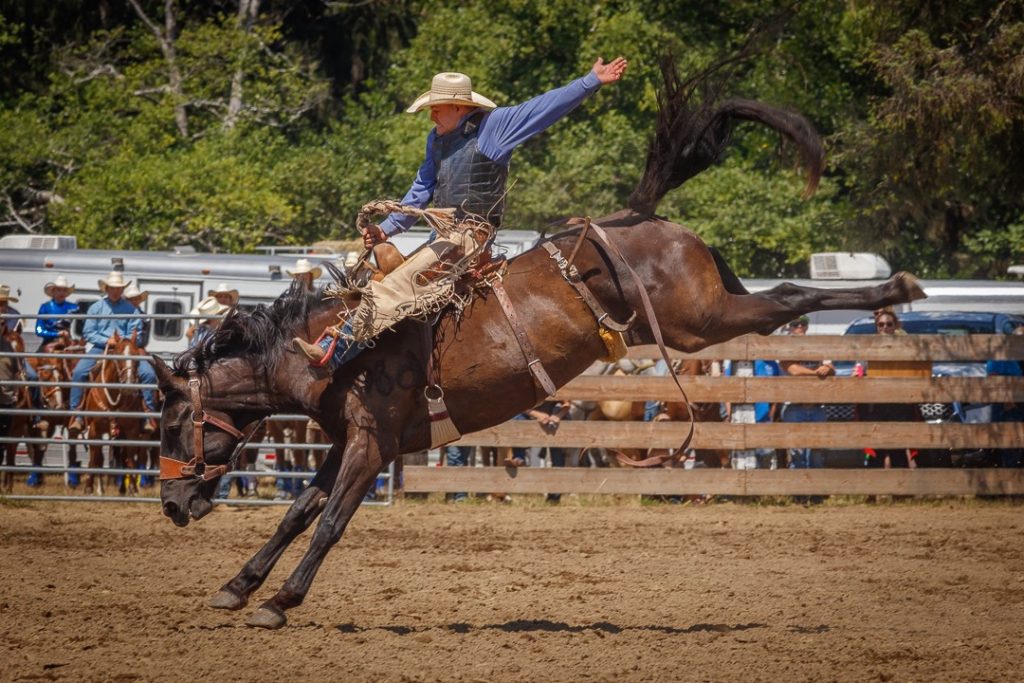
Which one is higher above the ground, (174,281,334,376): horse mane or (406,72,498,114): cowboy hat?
(406,72,498,114): cowboy hat

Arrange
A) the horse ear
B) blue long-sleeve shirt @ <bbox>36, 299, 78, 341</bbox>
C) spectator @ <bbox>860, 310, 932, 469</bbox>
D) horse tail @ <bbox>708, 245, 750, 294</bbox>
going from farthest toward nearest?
blue long-sleeve shirt @ <bbox>36, 299, 78, 341</bbox> < spectator @ <bbox>860, 310, 932, 469</bbox> < horse tail @ <bbox>708, 245, 750, 294</bbox> < the horse ear

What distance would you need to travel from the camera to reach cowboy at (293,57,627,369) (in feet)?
20.7

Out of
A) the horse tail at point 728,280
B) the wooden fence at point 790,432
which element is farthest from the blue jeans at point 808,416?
the horse tail at point 728,280

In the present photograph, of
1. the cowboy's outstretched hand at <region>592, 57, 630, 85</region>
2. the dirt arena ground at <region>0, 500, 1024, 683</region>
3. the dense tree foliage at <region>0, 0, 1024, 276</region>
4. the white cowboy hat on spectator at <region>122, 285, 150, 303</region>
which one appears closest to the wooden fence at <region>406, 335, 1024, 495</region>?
the dirt arena ground at <region>0, 500, 1024, 683</region>

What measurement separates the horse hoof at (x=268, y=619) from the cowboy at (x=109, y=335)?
576cm

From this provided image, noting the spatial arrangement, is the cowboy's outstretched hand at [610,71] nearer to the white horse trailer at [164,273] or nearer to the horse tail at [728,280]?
the horse tail at [728,280]

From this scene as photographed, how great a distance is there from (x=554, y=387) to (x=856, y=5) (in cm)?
696

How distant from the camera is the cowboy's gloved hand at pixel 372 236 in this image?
260 inches

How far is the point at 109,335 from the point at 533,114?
7.24 metres

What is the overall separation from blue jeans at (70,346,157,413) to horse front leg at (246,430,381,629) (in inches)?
233

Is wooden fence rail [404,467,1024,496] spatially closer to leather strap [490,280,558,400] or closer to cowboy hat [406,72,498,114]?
leather strap [490,280,558,400]

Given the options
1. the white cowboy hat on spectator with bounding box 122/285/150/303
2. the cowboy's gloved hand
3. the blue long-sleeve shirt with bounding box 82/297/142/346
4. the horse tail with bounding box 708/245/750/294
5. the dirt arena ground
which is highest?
the white cowboy hat on spectator with bounding box 122/285/150/303

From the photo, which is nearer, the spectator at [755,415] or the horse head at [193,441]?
the horse head at [193,441]

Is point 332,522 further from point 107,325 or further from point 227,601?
point 107,325
